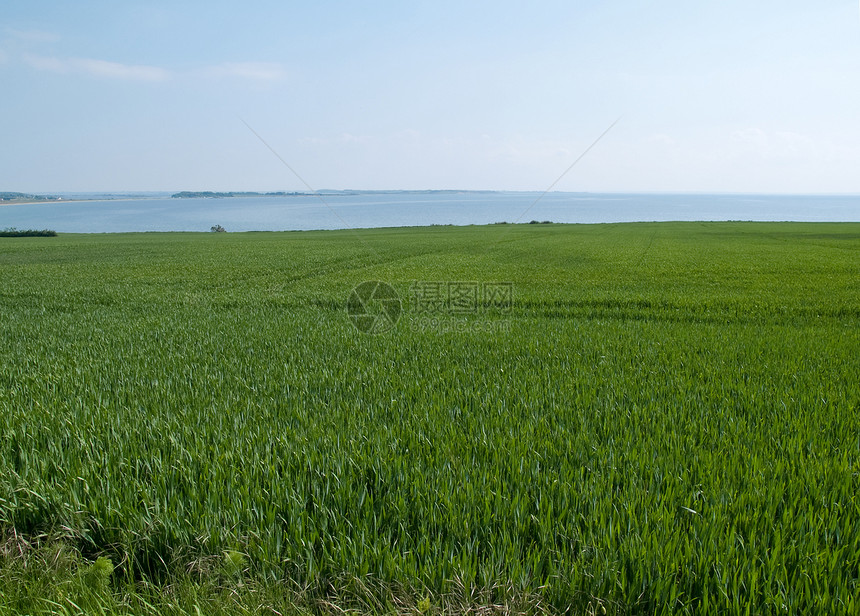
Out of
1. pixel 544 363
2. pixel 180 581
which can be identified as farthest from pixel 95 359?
pixel 544 363

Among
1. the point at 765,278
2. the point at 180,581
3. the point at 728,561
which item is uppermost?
the point at 765,278

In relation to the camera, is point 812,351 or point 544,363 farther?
point 812,351

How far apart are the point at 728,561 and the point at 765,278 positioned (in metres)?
17.9

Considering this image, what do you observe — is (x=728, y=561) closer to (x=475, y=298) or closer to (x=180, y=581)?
(x=180, y=581)

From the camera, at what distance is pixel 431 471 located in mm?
3576

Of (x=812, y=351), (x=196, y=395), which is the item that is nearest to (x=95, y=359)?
(x=196, y=395)

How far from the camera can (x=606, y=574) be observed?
2.52 metres

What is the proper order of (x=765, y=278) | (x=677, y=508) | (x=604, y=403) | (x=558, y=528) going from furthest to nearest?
(x=765, y=278) < (x=604, y=403) < (x=677, y=508) < (x=558, y=528)

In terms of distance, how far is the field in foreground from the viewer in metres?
2.54

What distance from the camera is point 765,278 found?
674 inches

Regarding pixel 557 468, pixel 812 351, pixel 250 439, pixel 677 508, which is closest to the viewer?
pixel 677 508

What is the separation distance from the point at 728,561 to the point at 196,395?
510cm

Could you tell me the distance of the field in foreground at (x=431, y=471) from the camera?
254cm

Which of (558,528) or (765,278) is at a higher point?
(765,278)
